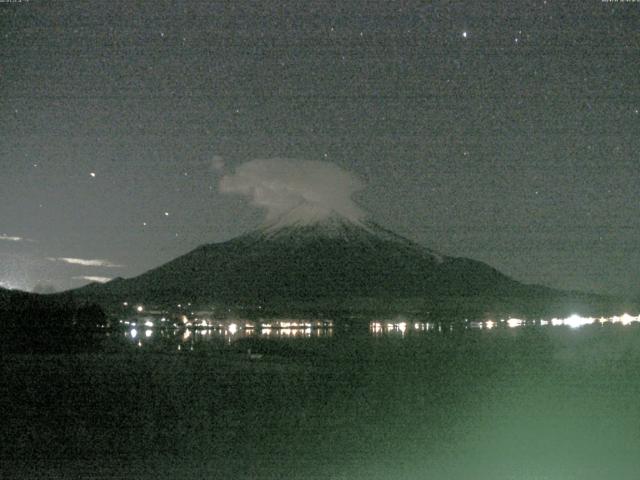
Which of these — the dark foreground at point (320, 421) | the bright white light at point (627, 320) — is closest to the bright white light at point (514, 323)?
the bright white light at point (627, 320)

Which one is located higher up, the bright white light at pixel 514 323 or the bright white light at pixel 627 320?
the bright white light at pixel 627 320

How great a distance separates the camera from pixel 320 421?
15359 millimetres

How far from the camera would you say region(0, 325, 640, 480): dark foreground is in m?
11.5

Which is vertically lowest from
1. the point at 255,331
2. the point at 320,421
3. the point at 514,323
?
the point at 320,421

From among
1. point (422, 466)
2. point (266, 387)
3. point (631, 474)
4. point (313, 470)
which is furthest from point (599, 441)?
point (266, 387)

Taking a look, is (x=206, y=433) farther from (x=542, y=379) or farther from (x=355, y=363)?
(x=355, y=363)

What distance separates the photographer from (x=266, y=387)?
831 inches

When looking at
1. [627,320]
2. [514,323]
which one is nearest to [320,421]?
[514,323]

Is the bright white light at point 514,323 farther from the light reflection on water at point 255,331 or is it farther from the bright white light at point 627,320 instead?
the bright white light at point 627,320

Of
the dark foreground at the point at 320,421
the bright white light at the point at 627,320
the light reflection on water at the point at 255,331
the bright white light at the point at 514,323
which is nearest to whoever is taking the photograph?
the dark foreground at the point at 320,421

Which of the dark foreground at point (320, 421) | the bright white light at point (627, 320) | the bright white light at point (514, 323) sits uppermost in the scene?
the bright white light at point (627, 320)

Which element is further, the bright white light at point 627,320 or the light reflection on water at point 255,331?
the bright white light at point 627,320

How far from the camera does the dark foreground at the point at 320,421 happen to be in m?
11.5

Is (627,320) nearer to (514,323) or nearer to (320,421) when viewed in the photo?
(514,323)
